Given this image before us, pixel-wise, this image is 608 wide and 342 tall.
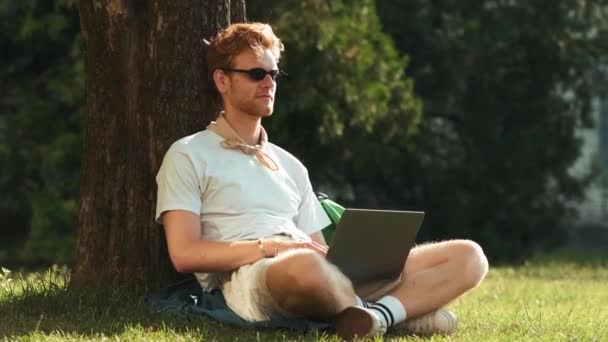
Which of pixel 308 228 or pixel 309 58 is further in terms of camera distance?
pixel 309 58

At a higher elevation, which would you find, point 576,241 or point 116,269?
point 116,269

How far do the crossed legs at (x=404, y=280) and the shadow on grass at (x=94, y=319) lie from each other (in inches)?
6.6

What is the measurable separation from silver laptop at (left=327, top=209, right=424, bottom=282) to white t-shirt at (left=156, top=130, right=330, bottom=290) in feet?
1.03

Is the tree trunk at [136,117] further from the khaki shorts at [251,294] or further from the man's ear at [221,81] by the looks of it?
the khaki shorts at [251,294]

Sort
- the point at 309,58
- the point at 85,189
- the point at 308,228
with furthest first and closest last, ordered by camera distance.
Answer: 1. the point at 309,58
2. the point at 85,189
3. the point at 308,228

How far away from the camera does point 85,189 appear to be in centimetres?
838

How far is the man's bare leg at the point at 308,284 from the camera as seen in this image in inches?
275

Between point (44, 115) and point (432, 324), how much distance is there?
1176 cm

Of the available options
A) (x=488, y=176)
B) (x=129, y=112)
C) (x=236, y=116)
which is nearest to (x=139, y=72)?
(x=129, y=112)

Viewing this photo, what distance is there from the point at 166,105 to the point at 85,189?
2.13 ft

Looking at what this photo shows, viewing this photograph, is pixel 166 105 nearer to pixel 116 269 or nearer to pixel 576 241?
pixel 116 269

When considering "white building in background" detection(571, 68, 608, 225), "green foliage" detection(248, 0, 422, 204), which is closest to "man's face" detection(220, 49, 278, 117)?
"green foliage" detection(248, 0, 422, 204)

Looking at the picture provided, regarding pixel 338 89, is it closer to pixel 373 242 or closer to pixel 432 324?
pixel 432 324

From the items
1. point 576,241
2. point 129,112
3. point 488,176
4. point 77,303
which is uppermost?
point 129,112
